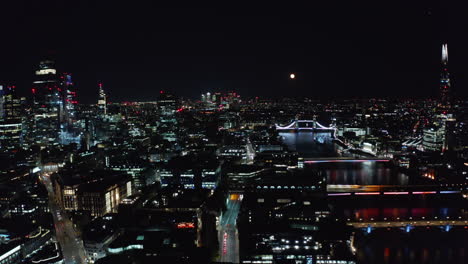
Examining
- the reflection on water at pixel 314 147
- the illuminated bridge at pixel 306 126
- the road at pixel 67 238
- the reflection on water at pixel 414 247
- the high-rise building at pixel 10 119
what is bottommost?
the reflection on water at pixel 414 247

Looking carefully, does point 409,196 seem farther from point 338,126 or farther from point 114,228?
point 338,126

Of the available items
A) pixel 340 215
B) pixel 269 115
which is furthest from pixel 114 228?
pixel 269 115

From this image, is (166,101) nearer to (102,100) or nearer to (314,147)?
(102,100)

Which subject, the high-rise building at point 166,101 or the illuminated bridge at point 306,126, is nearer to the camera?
the illuminated bridge at point 306,126

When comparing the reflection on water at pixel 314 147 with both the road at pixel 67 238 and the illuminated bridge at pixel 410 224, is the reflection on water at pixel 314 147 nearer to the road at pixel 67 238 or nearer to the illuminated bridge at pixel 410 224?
the illuminated bridge at pixel 410 224

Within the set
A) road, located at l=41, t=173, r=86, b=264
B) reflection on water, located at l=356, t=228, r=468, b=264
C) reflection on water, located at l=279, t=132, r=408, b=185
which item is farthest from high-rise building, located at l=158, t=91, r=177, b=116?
reflection on water, located at l=356, t=228, r=468, b=264

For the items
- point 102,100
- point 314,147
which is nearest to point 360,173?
point 314,147

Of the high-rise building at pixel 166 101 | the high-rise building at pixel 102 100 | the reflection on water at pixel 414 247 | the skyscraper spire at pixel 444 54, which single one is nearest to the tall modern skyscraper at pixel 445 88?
the skyscraper spire at pixel 444 54
